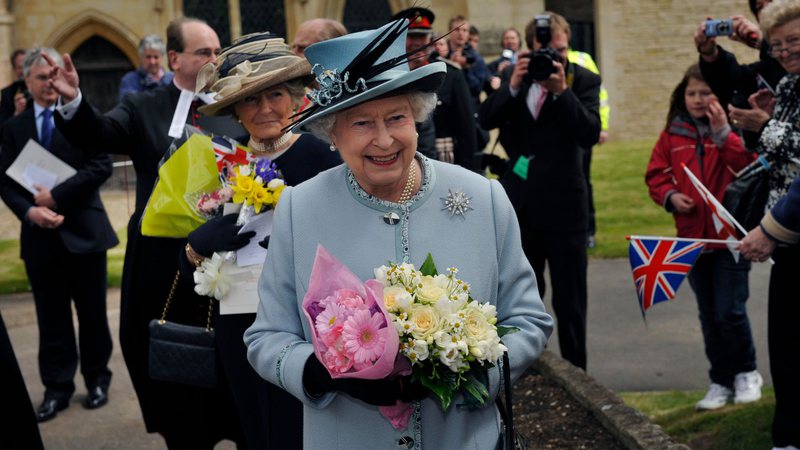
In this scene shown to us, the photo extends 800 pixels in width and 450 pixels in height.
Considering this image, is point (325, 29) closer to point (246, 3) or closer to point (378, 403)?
point (378, 403)

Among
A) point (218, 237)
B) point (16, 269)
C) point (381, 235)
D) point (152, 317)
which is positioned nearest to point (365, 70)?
point (381, 235)

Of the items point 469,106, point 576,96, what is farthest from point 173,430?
point 469,106

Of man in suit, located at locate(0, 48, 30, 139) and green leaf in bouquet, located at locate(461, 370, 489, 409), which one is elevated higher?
man in suit, located at locate(0, 48, 30, 139)

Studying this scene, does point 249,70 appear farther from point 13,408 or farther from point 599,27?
point 599,27

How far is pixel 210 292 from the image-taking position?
4320mm

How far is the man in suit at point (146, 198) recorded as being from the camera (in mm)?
5367

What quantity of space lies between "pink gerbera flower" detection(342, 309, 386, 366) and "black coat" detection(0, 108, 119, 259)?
5.13 meters

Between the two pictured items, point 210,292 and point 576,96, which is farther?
point 576,96

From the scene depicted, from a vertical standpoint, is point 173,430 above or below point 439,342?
below

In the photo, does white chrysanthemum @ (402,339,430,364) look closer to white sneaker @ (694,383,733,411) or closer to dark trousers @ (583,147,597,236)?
white sneaker @ (694,383,733,411)

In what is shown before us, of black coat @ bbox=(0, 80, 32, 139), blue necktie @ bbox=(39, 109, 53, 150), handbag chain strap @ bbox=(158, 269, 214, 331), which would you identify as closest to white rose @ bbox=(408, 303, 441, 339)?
handbag chain strap @ bbox=(158, 269, 214, 331)

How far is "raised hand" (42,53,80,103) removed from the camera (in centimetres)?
544

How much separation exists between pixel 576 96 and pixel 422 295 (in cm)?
442

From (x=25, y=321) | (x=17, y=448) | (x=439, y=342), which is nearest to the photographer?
(x=439, y=342)
